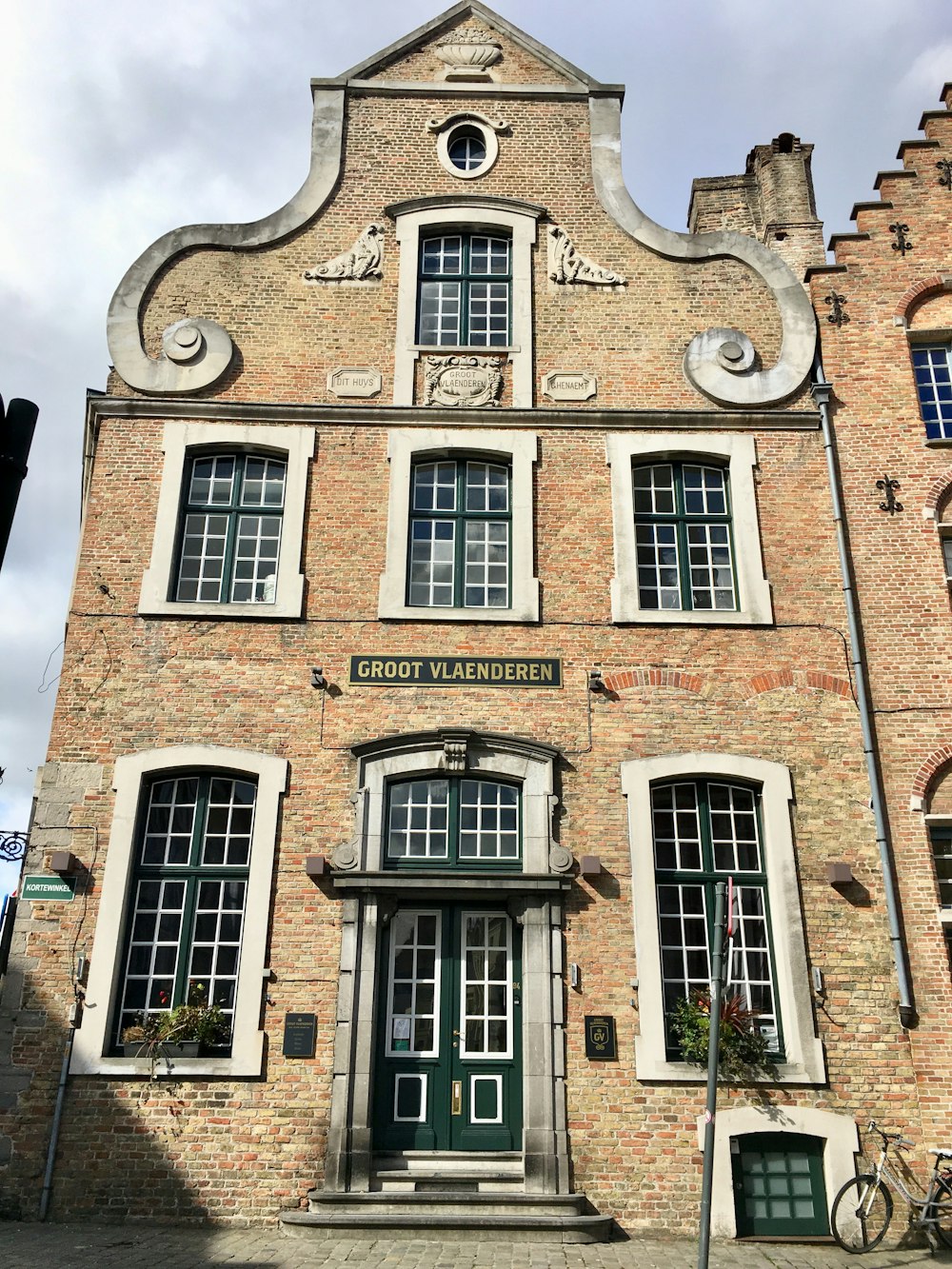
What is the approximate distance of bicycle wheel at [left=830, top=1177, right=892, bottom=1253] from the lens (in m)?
8.99

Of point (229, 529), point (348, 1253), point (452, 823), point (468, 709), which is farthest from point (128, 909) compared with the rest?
point (229, 529)

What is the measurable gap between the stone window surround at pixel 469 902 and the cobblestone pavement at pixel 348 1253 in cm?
73

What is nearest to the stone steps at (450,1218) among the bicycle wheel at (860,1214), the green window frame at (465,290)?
the bicycle wheel at (860,1214)

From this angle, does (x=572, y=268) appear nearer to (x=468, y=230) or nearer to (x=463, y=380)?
(x=468, y=230)

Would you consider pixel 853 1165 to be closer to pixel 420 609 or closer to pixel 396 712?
pixel 396 712

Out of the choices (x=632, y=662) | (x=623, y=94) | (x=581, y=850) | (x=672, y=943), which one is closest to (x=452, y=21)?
(x=623, y=94)

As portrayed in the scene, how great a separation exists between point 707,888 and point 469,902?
234 cm

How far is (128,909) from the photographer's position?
10.1 metres

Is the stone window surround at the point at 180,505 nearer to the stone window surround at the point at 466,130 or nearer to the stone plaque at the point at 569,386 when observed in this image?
the stone plaque at the point at 569,386

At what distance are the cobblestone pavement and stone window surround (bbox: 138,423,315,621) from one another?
5694 mm

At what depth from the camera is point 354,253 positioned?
1286 centimetres

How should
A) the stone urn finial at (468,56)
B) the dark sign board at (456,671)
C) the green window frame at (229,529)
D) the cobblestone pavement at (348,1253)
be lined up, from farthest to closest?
1. the stone urn finial at (468,56)
2. the green window frame at (229,529)
3. the dark sign board at (456,671)
4. the cobblestone pavement at (348,1253)

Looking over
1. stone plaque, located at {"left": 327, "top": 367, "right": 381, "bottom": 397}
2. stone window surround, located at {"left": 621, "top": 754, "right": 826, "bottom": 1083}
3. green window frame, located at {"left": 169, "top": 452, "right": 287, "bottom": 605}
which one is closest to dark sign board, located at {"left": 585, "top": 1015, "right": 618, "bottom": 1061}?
stone window surround, located at {"left": 621, "top": 754, "right": 826, "bottom": 1083}

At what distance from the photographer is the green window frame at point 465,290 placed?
41.3 ft
